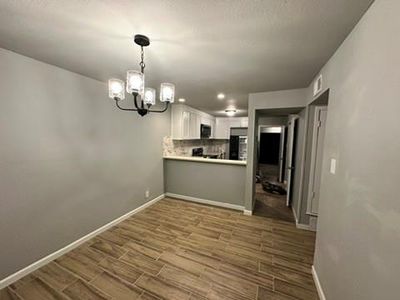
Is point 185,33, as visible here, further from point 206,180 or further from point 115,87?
point 206,180

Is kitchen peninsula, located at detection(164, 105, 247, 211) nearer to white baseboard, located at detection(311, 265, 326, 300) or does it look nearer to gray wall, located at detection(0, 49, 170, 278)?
gray wall, located at detection(0, 49, 170, 278)

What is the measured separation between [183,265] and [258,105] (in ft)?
8.85

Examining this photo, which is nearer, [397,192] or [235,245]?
[397,192]

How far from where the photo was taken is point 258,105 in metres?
3.00

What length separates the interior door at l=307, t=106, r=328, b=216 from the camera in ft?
8.04

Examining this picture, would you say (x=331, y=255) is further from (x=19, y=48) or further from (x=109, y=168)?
(x=19, y=48)

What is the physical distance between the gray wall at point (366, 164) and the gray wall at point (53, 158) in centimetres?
284

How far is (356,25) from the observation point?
3.78ft

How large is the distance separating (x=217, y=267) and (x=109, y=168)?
208cm

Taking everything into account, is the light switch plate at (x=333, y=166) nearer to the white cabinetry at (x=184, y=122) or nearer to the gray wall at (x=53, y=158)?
the gray wall at (x=53, y=158)

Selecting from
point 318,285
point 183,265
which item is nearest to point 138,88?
point 183,265

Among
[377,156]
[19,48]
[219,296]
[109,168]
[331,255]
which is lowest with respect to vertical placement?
[219,296]

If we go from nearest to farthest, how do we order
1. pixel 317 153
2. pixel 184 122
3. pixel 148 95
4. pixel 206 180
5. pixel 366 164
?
pixel 366 164 < pixel 148 95 < pixel 317 153 < pixel 206 180 < pixel 184 122

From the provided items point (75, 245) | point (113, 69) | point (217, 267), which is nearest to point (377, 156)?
point (217, 267)
